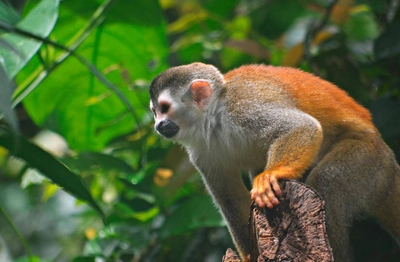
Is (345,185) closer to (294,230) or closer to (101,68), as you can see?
(294,230)

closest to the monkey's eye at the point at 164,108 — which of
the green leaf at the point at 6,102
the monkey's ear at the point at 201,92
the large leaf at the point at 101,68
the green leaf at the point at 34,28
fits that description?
the monkey's ear at the point at 201,92

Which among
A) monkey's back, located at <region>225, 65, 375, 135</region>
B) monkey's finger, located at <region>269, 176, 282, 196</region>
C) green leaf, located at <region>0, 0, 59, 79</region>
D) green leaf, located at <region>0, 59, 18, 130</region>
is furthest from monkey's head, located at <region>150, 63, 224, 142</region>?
green leaf, located at <region>0, 59, 18, 130</region>

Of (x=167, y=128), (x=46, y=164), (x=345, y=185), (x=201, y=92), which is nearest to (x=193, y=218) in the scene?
(x=167, y=128)

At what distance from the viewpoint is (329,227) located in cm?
242

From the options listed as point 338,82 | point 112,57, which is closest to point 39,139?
point 112,57

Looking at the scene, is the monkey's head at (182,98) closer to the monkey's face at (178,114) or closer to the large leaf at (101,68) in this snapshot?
the monkey's face at (178,114)

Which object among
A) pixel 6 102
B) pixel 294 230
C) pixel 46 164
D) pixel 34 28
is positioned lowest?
pixel 294 230

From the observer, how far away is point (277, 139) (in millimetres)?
2555

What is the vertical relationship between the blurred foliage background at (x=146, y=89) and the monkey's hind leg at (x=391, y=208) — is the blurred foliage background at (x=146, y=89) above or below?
above

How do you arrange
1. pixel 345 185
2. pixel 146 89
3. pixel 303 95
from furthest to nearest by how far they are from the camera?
pixel 146 89 → pixel 303 95 → pixel 345 185

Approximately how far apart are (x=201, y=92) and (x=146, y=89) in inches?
43.0

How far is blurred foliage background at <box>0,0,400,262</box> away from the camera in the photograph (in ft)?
11.5

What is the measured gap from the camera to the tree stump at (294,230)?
1.80 m

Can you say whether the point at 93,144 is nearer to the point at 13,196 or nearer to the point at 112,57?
the point at 112,57
